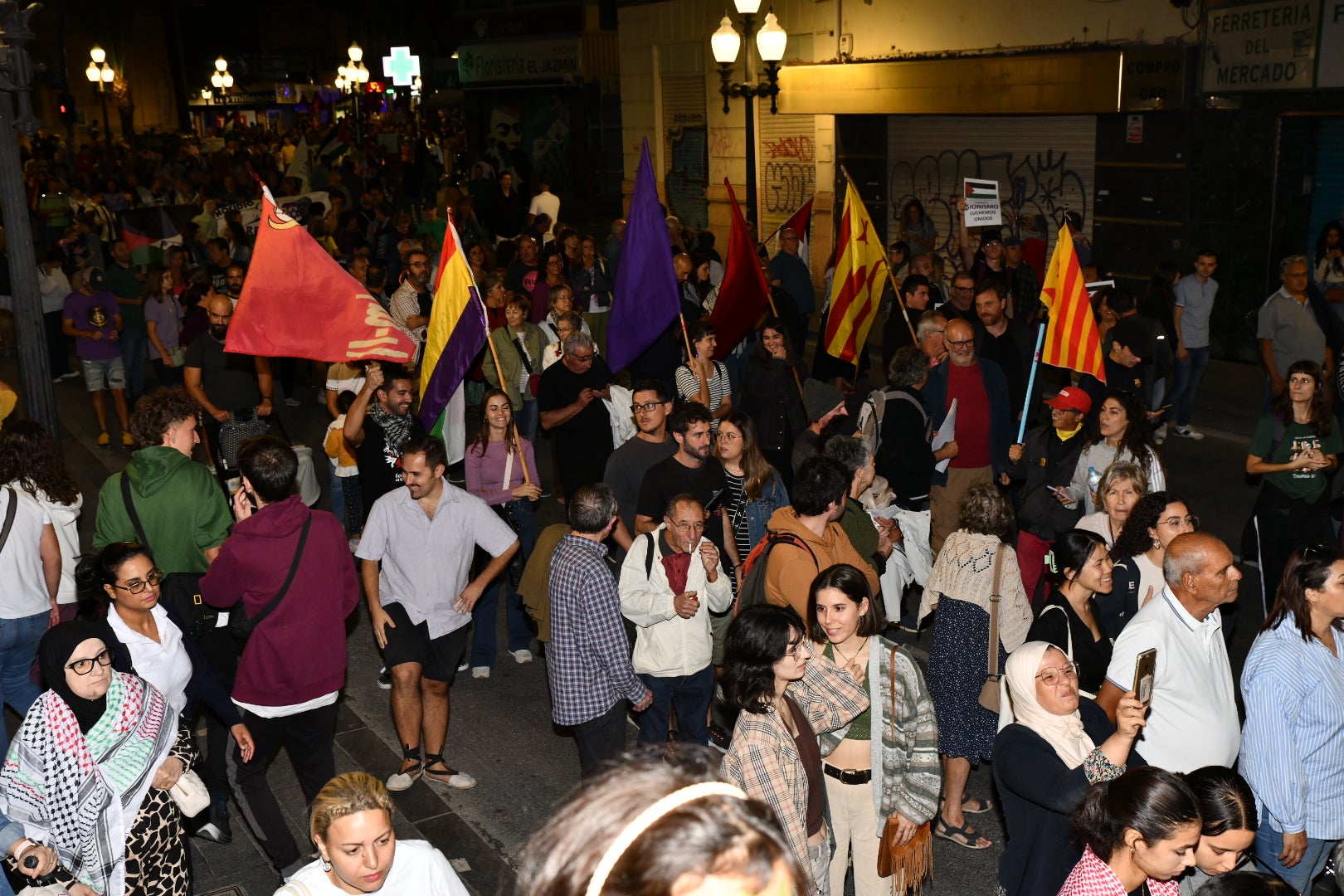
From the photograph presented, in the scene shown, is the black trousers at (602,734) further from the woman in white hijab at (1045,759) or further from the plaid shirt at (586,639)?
the woman in white hijab at (1045,759)

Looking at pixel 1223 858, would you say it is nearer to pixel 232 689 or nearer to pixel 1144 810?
pixel 1144 810

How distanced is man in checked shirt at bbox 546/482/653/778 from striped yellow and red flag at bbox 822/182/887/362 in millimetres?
5177

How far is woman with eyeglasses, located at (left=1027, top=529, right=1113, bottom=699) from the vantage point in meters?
5.53

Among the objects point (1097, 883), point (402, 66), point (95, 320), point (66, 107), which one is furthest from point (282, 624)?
point (402, 66)

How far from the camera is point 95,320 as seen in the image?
13688mm

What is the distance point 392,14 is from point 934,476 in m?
54.2

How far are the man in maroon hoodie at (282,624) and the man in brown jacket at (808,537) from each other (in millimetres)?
2077

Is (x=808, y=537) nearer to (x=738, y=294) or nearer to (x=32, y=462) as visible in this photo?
(x=32, y=462)

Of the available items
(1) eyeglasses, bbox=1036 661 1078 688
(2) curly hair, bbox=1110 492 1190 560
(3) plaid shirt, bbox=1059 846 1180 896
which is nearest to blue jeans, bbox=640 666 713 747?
(2) curly hair, bbox=1110 492 1190 560

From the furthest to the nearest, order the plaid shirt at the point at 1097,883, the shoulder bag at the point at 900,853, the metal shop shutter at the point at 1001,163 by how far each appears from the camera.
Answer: the metal shop shutter at the point at 1001,163 < the shoulder bag at the point at 900,853 < the plaid shirt at the point at 1097,883

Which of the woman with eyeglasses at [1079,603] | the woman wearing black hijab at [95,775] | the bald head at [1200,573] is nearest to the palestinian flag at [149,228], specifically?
the woman wearing black hijab at [95,775]

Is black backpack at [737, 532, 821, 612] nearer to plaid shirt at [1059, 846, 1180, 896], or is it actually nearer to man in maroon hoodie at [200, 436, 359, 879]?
man in maroon hoodie at [200, 436, 359, 879]

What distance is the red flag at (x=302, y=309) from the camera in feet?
26.6

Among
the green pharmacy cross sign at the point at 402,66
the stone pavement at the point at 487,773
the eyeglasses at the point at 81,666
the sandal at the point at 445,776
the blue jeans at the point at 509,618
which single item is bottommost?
the stone pavement at the point at 487,773
